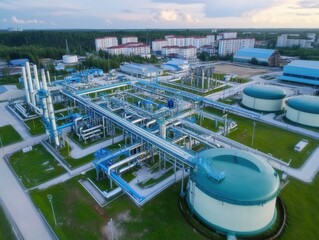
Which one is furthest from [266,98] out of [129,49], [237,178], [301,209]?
[129,49]

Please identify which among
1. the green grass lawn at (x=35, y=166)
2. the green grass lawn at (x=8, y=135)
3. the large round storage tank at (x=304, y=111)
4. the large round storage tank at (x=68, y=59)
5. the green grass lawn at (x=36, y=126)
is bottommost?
the green grass lawn at (x=35, y=166)

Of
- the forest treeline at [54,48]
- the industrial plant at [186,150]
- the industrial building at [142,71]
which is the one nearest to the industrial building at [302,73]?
the industrial plant at [186,150]

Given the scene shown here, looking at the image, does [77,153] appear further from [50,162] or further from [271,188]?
[271,188]

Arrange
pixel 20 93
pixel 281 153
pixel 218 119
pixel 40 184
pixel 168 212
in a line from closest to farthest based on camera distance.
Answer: pixel 168 212 → pixel 40 184 → pixel 281 153 → pixel 218 119 → pixel 20 93

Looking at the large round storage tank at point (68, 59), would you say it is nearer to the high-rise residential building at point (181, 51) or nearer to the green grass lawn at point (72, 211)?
the high-rise residential building at point (181, 51)

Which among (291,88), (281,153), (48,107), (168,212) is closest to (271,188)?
(168,212)

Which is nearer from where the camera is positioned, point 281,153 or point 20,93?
point 281,153
